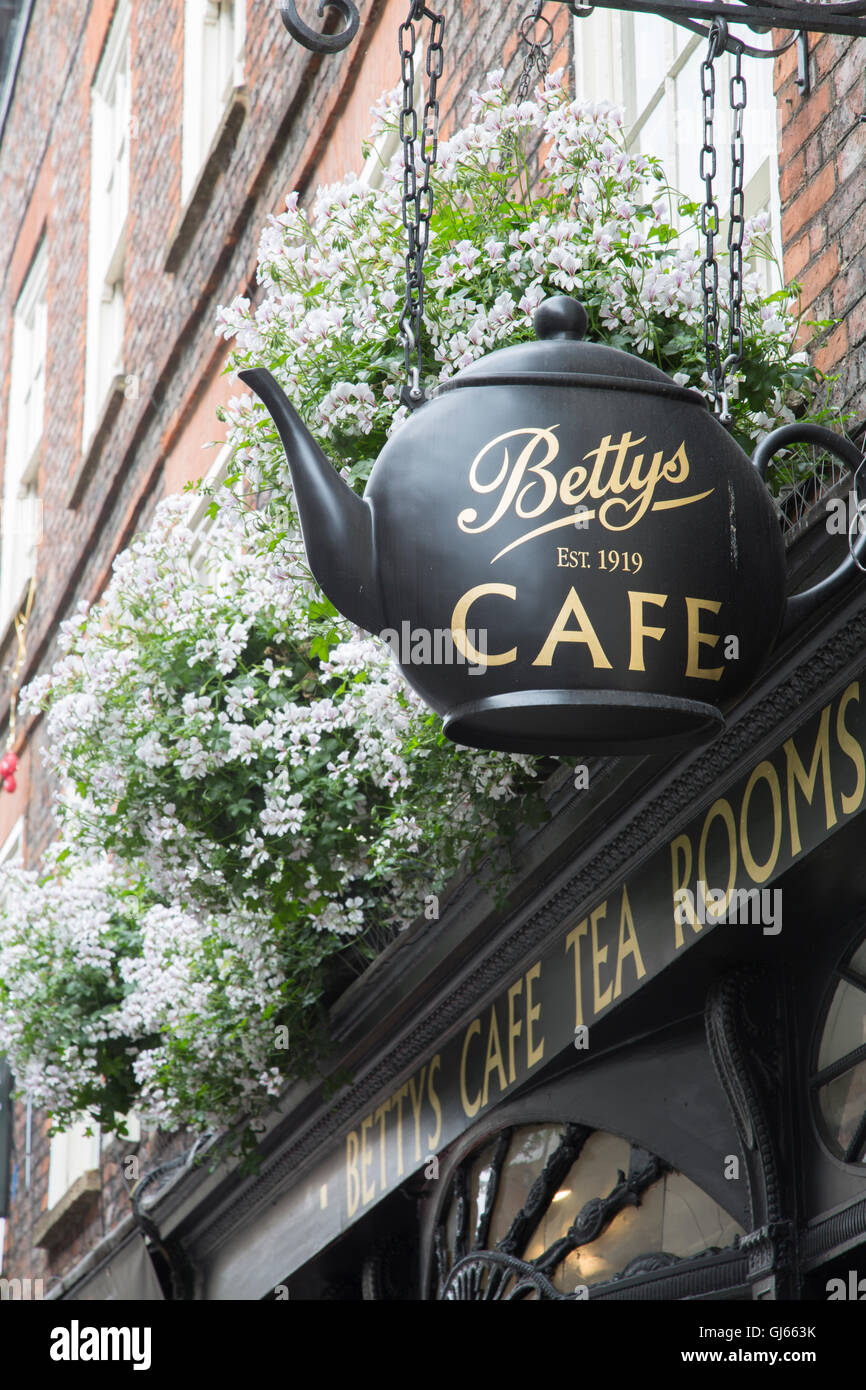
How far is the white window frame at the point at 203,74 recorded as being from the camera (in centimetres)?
895

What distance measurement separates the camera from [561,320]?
275 centimetres

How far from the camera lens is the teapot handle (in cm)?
277

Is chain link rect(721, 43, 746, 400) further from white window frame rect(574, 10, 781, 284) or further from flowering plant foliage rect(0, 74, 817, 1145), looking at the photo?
white window frame rect(574, 10, 781, 284)

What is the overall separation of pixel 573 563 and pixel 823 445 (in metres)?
0.68

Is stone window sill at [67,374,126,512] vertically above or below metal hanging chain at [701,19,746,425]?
above

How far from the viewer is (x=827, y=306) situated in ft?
11.8

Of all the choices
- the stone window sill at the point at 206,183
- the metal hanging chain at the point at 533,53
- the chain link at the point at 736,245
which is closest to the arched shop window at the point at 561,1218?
the chain link at the point at 736,245

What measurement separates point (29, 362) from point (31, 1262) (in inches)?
270

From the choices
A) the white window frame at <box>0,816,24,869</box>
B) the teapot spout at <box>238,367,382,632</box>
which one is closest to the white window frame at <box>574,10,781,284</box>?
the teapot spout at <box>238,367,382,632</box>

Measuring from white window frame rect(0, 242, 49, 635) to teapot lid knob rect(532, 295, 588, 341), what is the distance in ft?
32.0

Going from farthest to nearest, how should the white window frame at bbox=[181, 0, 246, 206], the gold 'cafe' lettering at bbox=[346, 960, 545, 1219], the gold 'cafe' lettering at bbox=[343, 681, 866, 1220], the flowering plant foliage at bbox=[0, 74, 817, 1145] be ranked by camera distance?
the white window frame at bbox=[181, 0, 246, 206], the gold 'cafe' lettering at bbox=[346, 960, 545, 1219], the flowering plant foliage at bbox=[0, 74, 817, 1145], the gold 'cafe' lettering at bbox=[343, 681, 866, 1220]

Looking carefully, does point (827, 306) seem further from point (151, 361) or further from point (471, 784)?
point (151, 361)

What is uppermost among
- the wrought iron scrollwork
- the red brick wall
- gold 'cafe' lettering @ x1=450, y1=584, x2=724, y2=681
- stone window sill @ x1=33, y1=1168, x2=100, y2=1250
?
the red brick wall
